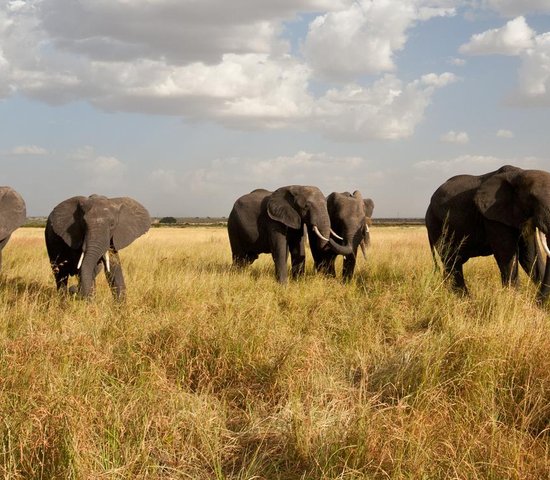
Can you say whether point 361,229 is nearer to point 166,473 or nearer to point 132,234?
point 132,234

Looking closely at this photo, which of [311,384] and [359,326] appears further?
[359,326]

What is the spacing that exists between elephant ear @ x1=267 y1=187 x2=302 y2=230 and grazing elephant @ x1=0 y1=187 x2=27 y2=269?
4678 mm

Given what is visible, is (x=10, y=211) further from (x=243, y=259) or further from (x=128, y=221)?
(x=243, y=259)

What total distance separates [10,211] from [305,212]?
5303 millimetres

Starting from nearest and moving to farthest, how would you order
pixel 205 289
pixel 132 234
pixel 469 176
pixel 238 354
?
1. pixel 238 354
2. pixel 205 289
3. pixel 132 234
4. pixel 469 176

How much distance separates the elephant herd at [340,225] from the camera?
854cm

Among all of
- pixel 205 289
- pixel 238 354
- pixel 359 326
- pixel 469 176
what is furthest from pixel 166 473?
pixel 469 176

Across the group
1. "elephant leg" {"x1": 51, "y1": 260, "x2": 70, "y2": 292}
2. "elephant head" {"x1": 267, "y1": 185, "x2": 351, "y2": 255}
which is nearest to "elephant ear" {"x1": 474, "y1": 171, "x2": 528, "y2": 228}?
"elephant head" {"x1": 267, "y1": 185, "x2": 351, "y2": 255}

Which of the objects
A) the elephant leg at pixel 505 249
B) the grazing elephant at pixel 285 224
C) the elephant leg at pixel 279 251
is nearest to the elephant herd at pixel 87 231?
the elephant leg at pixel 279 251

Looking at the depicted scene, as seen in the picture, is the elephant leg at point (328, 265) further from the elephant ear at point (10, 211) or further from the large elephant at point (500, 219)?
the elephant ear at point (10, 211)

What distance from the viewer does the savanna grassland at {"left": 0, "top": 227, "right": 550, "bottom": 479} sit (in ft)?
11.2

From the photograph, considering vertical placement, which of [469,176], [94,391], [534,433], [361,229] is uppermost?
[469,176]

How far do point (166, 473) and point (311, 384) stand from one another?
58.3 inches

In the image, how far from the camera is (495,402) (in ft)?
14.3
